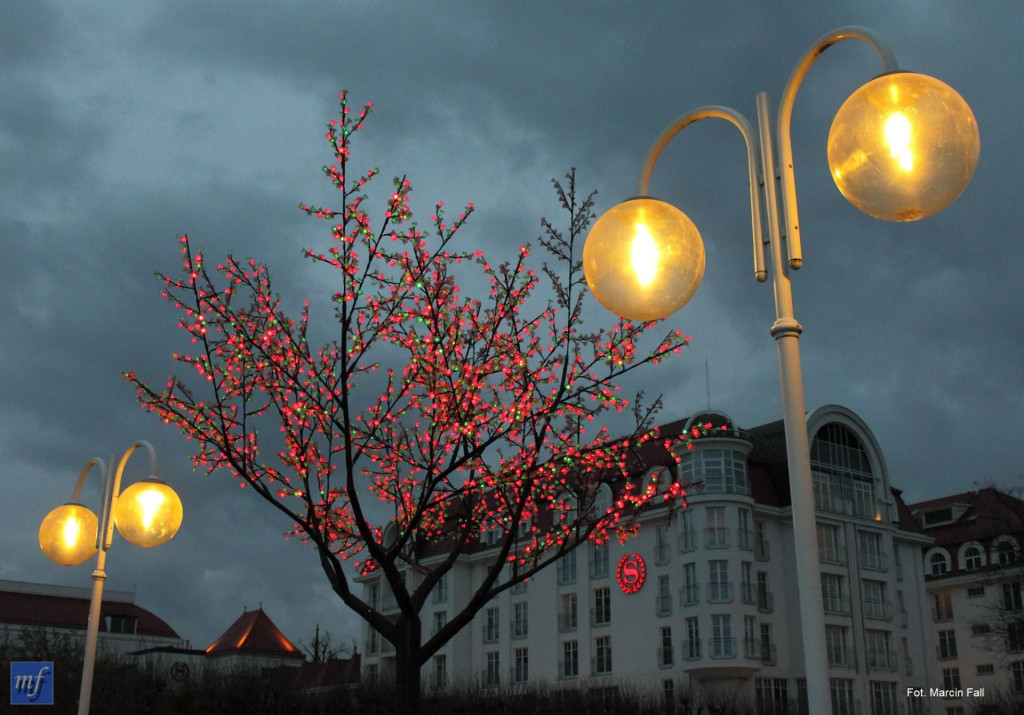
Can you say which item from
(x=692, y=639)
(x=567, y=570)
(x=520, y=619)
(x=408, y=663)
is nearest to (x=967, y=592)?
(x=692, y=639)

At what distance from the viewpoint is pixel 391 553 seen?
14391mm

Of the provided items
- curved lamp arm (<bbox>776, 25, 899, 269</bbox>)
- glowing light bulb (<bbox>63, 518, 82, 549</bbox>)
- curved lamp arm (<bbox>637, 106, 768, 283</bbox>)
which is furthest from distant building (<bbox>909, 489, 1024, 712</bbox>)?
curved lamp arm (<bbox>776, 25, 899, 269</bbox>)

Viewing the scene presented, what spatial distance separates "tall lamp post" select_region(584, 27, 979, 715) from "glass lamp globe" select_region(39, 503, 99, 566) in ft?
29.0

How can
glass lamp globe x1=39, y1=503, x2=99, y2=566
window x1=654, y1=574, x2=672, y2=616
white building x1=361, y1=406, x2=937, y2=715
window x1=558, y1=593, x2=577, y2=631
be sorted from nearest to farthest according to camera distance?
glass lamp globe x1=39, y1=503, x2=99, y2=566 < white building x1=361, y1=406, x2=937, y2=715 < window x1=654, y1=574, x2=672, y2=616 < window x1=558, y1=593, x2=577, y2=631

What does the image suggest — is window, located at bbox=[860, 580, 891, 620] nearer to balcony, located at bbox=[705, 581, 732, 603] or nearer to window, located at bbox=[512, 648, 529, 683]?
balcony, located at bbox=[705, 581, 732, 603]

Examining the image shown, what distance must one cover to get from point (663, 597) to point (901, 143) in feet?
154

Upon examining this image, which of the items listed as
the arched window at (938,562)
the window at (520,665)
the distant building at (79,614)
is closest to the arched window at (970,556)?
the arched window at (938,562)

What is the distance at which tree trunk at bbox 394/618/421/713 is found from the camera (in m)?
15.0

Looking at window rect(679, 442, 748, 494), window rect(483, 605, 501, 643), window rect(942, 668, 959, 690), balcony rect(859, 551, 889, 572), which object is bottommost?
window rect(942, 668, 959, 690)

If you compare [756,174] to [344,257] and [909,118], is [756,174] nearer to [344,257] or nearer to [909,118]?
[909,118]

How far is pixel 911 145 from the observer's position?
412cm

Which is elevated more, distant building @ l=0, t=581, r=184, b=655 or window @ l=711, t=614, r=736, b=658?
distant building @ l=0, t=581, r=184, b=655

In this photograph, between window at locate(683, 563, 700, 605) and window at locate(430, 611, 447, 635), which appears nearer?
window at locate(683, 563, 700, 605)

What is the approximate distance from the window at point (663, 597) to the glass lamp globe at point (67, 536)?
1576 inches
